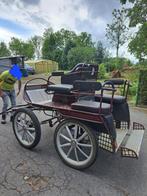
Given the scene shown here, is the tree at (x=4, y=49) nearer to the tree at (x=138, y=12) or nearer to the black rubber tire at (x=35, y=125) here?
the tree at (x=138, y=12)

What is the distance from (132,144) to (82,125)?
2.74 feet

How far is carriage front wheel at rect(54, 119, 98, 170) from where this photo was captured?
109 inches

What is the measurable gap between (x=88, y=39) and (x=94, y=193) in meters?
53.1

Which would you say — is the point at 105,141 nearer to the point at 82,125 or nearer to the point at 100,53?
the point at 82,125

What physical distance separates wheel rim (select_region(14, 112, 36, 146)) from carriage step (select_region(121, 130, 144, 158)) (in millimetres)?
1436

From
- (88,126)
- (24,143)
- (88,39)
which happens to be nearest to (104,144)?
(88,126)

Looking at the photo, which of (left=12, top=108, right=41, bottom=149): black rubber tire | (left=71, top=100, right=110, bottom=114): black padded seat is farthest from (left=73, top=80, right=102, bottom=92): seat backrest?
(left=12, top=108, right=41, bottom=149): black rubber tire

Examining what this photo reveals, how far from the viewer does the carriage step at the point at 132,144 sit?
2676 millimetres

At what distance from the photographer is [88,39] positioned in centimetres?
5269

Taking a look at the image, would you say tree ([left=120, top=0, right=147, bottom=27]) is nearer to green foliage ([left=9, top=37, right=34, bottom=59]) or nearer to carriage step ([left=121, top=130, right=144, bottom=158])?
carriage step ([left=121, top=130, right=144, bottom=158])

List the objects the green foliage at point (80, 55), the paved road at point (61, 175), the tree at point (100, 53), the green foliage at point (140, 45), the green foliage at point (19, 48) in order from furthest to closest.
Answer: the green foliage at point (19, 48), the green foliage at point (80, 55), the tree at point (100, 53), the green foliage at point (140, 45), the paved road at point (61, 175)

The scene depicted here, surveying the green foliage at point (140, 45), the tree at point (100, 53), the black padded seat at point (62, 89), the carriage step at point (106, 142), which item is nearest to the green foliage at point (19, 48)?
the tree at point (100, 53)

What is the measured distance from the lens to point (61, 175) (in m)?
2.72

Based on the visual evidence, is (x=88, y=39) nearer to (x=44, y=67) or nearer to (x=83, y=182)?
→ (x=44, y=67)
